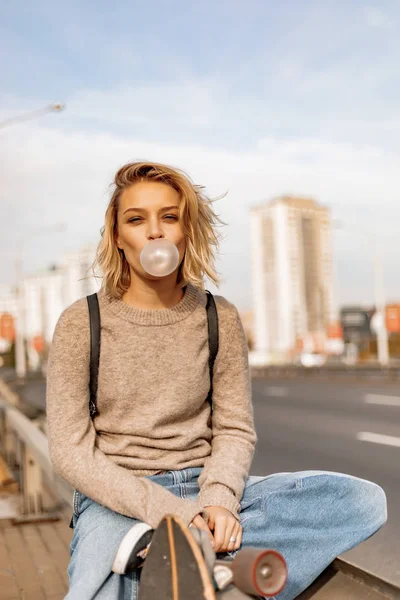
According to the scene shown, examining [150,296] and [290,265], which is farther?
[290,265]

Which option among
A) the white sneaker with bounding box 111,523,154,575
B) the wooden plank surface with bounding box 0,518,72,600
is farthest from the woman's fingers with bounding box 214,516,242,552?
the wooden plank surface with bounding box 0,518,72,600

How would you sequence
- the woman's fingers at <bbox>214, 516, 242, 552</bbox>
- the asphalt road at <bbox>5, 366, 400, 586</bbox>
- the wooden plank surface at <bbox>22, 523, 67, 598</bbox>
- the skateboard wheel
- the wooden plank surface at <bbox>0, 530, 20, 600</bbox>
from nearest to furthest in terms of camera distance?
1. the skateboard wheel
2. the woman's fingers at <bbox>214, 516, 242, 552</bbox>
3. the wooden plank surface at <bbox>0, 530, 20, 600</bbox>
4. the wooden plank surface at <bbox>22, 523, 67, 598</bbox>
5. the asphalt road at <bbox>5, 366, 400, 586</bbox>

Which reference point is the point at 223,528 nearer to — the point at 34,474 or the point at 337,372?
→ the point at 34,474

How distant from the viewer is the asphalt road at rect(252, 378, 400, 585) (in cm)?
527

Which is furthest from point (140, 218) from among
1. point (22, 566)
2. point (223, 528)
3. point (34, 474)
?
point (34, 474)

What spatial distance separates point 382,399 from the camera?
19016mm

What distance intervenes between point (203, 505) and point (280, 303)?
319 ft

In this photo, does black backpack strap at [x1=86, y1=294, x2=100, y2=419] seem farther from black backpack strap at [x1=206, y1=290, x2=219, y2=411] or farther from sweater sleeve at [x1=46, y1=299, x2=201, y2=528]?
black backpack strap at [x1=206, y1=290, x2=219, y2=411]

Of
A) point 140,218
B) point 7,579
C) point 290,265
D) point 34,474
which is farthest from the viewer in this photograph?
point 290,265

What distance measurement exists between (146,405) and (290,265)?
93.8 metres

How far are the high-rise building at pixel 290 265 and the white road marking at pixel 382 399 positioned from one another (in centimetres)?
7370

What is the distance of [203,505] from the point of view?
2299 mm

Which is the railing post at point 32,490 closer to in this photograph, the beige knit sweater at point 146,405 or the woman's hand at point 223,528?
the beige knit sweater at point 146,405

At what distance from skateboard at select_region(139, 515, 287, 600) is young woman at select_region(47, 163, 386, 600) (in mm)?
221
